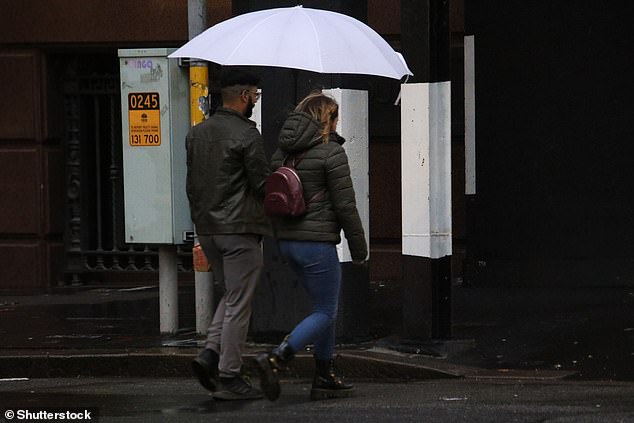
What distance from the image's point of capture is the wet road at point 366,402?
7.07 meters

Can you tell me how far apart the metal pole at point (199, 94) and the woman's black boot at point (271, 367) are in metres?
2.31

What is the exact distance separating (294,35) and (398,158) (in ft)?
16.4

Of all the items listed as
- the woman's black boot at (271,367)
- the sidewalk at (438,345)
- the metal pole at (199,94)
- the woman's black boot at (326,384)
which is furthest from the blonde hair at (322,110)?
the metal pole at (199,94)

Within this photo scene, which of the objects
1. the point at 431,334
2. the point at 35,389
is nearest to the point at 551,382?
the point at 431,334

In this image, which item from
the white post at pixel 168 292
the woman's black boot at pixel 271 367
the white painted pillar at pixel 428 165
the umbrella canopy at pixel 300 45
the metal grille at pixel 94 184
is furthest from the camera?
the metal grille at pixel 94 184

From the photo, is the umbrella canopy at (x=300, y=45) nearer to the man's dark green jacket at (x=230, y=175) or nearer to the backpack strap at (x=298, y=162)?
the man's dark green jacket at (x=230, y=175)

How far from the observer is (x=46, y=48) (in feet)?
Answer: 43.9

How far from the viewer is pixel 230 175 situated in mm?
7797

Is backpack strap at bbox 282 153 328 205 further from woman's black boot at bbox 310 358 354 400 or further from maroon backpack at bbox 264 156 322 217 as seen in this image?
woman's black boot at bbox 310 358 354 400

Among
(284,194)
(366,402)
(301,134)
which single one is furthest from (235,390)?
(301,134)

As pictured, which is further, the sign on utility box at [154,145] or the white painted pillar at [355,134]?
the sign on utility box at [154,145]

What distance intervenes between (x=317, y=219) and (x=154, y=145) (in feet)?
8.29

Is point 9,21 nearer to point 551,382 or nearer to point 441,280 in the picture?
point 441,280

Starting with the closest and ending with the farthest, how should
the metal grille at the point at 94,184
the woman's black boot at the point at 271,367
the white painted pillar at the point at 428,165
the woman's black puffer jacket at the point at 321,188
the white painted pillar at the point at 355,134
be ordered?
the woman's black boot at the point at 271,367
the woman's black puffer jacket at the point at 321,188
the white painted pillar at the point at 428,165
the white painted pillar at the point at 355,134
the metal grille at the point at 94,184
